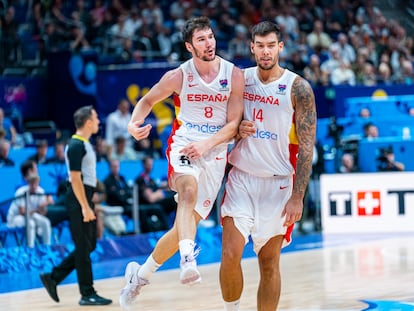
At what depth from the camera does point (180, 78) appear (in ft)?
26.2

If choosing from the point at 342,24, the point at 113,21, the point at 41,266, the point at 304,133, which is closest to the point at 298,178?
the point at 304,133

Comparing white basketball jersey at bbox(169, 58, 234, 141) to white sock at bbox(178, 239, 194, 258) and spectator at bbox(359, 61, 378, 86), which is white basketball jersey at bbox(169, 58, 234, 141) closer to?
white sock at bbox(178, 239, 194, 258)

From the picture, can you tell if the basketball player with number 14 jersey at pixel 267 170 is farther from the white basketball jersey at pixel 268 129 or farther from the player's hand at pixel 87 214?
the player's hand at pixel 87 214

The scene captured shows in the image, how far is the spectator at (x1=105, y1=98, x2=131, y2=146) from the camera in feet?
58.1

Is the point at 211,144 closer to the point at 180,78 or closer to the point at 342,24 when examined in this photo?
the point at 180,78

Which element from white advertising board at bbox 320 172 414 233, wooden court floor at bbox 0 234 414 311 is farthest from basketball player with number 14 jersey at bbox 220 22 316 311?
white advertising board at bbox 320 172 414 233

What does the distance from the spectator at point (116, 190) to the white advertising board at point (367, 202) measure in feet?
13.9

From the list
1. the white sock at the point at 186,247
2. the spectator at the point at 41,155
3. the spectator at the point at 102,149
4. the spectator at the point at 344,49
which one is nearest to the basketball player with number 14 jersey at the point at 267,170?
the white sock at the point at 186,247

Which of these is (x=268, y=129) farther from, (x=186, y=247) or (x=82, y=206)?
(x=82, y=206)

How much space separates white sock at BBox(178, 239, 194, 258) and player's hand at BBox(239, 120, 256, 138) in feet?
3.08

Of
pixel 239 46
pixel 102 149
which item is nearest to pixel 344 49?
pixel 239 46

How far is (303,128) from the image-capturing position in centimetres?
761

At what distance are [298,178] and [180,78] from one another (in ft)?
4.09

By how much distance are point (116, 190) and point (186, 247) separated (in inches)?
311
